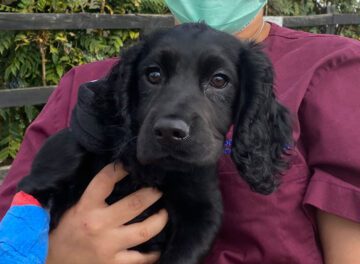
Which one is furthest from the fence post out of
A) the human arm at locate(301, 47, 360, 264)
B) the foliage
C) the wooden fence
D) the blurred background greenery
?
the human arm at locate(301, 47, 360, 264)

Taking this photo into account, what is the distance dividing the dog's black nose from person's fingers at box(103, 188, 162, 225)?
12.3 inches

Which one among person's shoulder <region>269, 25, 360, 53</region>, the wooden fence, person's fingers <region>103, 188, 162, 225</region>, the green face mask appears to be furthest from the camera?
the wooden fence

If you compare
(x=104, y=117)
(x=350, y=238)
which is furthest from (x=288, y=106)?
(x=104, y=117)

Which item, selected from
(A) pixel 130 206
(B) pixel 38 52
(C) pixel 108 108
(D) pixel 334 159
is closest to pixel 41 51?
(B) pixel 38 52

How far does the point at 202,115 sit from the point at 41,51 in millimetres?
3917

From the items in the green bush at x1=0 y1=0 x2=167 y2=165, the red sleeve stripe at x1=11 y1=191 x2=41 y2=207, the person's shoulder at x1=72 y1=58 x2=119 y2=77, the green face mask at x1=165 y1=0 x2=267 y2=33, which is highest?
the green face mask at x1=165 y1=0 x2=267 y2=33

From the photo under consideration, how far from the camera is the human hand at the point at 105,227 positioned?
5.94 feet

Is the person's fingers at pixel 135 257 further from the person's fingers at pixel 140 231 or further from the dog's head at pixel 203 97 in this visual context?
the dog's head at pixel 203 97

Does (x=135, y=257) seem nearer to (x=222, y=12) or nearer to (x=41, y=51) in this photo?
(x=222, y=12)

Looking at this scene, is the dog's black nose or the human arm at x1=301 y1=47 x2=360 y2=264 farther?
the human arm at x1=301 y1=47 x2=360 y2=264

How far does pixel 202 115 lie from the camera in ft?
5.51

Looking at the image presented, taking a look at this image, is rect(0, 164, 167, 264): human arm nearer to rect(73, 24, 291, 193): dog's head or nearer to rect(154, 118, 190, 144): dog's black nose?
rect(73, 24, 291, 193): dog's head

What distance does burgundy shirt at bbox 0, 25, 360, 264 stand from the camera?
179cm

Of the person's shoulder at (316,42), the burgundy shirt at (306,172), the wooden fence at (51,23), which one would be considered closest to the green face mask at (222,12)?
the person's shoulder at (316,42)
